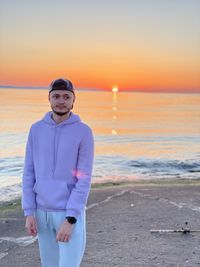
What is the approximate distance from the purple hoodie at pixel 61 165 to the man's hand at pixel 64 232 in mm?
86

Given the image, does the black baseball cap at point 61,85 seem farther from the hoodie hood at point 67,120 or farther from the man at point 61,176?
the hoodie hood at point 67,120

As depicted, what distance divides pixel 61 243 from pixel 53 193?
408mm

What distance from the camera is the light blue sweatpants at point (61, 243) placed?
336cm

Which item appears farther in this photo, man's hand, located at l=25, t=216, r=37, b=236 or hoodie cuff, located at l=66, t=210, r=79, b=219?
man's hand, located at l=25, t=216, r=37, b=236

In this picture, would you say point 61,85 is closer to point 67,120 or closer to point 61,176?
point 67,120

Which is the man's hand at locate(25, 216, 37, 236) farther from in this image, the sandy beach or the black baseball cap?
the sandy beach

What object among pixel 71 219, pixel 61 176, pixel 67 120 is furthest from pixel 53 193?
pixel 67 120

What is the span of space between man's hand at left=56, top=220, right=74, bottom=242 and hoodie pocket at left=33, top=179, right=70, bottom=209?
15 cm

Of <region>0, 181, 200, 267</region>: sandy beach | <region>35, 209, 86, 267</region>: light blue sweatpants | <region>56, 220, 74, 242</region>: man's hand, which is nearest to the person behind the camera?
<region>56, 220, 74, 242</region>: man's hand

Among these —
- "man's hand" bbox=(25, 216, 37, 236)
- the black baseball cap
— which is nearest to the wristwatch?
"man's hand" bbox=(25, 216, 37, 236)

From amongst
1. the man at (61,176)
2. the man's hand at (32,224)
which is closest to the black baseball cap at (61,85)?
the man at (61,176)

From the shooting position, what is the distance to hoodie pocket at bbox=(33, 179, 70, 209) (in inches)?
131

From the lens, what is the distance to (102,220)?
721 cm

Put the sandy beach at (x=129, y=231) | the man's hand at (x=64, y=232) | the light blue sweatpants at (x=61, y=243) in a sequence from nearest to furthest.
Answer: the man's hand at (x=64, y=232) → the light blue sweatpants at (x=61, y=243) → the sandy beach at (x=129, y=231)
